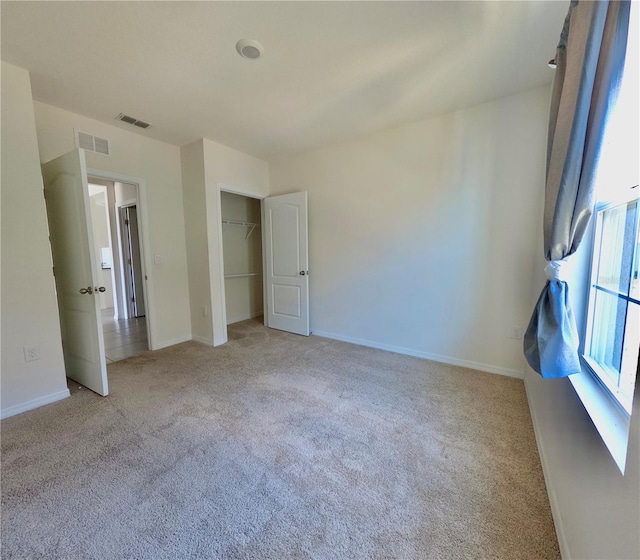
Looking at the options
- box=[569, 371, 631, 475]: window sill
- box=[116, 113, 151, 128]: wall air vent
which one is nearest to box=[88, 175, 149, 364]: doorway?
box=[116, 113, 151, 128]: wall air vent

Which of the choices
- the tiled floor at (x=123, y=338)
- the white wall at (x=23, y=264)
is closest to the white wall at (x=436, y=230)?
the tiled floor at (x=123, y=338)

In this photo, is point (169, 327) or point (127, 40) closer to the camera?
point (127, 40)

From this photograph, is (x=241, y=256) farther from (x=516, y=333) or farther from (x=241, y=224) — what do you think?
(x=516, y=333)

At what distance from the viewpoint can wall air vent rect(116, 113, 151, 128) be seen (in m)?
2.72

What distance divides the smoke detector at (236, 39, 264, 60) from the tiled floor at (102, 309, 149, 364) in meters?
3.27

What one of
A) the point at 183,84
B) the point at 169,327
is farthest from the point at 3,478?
the point at 183,84

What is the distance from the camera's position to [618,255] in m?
1.30

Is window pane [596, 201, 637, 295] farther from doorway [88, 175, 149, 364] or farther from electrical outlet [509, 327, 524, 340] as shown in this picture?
doorway [88, 175, 149, 364]

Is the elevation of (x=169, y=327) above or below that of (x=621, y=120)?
below

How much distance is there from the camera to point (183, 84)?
2213mm

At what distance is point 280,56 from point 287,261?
8.00ft

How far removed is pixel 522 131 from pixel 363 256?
1880mm

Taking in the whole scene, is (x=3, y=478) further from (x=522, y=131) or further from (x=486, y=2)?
(x=522, y=131)

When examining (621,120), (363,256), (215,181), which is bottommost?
(363,256)
